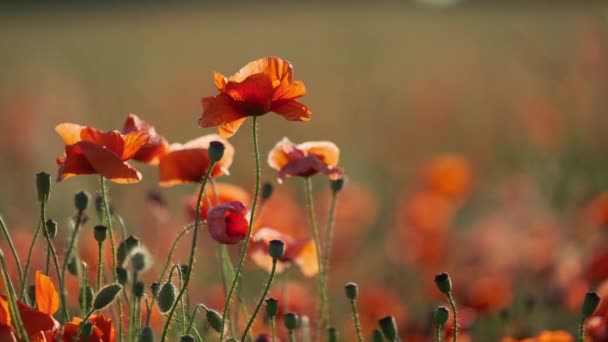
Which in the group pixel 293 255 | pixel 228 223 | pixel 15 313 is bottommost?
Answer: pixel 15 313

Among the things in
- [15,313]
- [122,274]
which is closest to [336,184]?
[122,274]

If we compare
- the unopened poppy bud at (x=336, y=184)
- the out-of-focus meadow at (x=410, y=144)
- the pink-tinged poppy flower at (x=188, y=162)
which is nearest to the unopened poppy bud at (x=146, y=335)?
the pink-tinged poppy flower at (x=188, y=162)

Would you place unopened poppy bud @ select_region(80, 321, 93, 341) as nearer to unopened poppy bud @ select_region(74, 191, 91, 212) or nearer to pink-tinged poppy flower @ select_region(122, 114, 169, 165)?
unopened poppy bud @ select_region(74, 191, 91, 212)

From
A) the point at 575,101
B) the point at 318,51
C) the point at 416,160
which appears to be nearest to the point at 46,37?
the point at 318,51

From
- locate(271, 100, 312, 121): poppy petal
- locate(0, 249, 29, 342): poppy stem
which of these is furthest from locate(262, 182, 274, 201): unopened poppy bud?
locate(0, 249, 29, 342): poppy stem

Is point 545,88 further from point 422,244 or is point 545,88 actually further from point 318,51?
point 318,51

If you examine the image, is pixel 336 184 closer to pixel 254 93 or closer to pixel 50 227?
pixel 254 93
